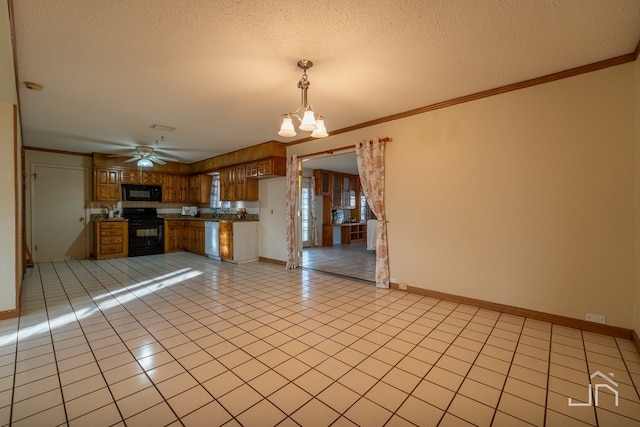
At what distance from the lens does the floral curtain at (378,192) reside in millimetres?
4223

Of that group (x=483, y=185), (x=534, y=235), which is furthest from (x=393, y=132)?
(x=534, y=235)

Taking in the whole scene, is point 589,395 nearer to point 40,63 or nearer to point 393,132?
point 393,132

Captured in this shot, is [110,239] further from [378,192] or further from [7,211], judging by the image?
[378,192]

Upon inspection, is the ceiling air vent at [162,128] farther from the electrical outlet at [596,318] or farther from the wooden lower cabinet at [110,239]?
the electrical outlet at [596,318]

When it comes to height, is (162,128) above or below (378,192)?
above

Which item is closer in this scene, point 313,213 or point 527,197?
point 527,197

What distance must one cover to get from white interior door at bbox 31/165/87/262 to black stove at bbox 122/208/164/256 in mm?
996

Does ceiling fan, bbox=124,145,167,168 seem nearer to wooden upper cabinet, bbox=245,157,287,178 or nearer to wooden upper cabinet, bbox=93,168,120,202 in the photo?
wooden upper cabinet, bbox=93,168,120,202

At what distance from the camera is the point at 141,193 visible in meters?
7.52

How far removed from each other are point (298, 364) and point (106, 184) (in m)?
7.23

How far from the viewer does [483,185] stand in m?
3.36

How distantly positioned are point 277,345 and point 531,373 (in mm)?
1982

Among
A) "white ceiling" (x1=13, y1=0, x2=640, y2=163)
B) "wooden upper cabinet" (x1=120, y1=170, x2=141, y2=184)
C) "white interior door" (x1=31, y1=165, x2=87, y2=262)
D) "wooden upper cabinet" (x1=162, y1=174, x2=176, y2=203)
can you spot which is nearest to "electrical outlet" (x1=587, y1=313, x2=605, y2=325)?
"white ceiling" (x1=13, y1=0, x2=640, y2=163)

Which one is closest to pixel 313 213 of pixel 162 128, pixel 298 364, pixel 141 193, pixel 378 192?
pixel 378 192
